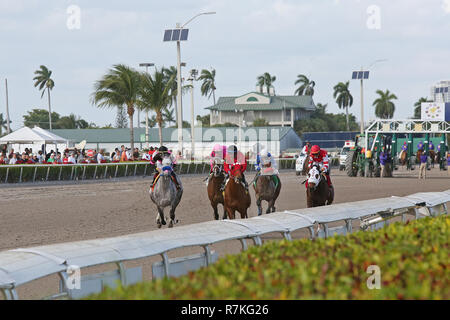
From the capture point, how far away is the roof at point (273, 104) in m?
99.7

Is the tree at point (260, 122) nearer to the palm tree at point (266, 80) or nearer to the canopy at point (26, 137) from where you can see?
the palm tree at point (266, 80)

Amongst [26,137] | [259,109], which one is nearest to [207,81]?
[259,109]

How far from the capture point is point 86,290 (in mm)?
6961

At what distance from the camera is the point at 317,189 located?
1584 cm

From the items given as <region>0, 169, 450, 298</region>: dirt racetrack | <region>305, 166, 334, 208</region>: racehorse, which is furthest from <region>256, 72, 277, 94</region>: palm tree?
<region>305, 166, 334, 208</region>: racehorse

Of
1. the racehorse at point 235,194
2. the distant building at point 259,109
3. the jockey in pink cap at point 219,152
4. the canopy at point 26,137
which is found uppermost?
the distant building at point 259,109

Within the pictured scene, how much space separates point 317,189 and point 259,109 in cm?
8481

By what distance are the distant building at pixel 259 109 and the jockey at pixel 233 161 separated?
83720 mm

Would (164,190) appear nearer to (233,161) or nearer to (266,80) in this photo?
(233,161)

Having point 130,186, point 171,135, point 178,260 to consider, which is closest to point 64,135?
point 171,135

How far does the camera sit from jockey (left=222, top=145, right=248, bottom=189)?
1509 centimetres

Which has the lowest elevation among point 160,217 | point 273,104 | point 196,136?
point 160,217

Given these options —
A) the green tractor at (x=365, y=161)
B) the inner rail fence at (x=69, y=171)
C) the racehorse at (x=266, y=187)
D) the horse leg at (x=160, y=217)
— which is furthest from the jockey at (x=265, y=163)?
the green tractor at (x=365, y=161)

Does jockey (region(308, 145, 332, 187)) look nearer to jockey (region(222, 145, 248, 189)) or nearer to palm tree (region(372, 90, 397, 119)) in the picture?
jockey (region(222, 145, 248, 189))
